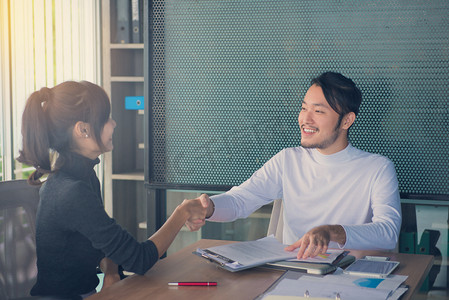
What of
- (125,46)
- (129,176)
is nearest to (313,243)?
(129,176)

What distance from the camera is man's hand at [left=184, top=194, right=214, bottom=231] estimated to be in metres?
1.79

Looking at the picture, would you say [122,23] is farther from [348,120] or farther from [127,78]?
[348,120]

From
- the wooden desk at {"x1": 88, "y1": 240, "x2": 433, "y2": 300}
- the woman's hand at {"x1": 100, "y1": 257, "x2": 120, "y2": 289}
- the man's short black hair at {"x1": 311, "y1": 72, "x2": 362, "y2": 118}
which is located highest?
the man's short black hair at {"x1": 311, "y1": 72, "x2": 362, "y2": 118}

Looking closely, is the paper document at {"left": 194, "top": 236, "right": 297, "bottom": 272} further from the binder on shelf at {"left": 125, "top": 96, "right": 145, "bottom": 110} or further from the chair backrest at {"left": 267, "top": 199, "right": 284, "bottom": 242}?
the binder on shelf at {"left": 125, "top": 96, "right": 145, "bottom": 110}

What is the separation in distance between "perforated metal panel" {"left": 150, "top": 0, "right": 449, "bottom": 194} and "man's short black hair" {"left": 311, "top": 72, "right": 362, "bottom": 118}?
8.8 inches

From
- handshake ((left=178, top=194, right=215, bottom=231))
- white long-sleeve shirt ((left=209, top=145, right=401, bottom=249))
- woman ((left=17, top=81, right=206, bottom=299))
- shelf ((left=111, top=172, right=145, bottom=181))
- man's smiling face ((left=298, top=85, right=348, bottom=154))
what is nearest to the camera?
woman ((left=17, top=81, right=206, bottom=299))

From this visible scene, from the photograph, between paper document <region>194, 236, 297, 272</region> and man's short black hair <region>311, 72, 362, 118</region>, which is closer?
paper document <region>194, 236, 297, 272</region>

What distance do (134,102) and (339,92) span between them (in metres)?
1.59

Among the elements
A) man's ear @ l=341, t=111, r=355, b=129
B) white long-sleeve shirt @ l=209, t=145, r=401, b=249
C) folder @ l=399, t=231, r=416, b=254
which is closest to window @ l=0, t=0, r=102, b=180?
white long-sleeve shirt @ l=209, t=145, r=401, b=249

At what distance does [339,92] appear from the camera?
211cm

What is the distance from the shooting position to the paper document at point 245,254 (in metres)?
1.42

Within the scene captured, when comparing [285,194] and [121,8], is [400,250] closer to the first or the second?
[285,194]

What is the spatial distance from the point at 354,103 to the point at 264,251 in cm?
87

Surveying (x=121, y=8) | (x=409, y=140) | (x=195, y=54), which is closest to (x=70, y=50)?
(x=121, y=8)
